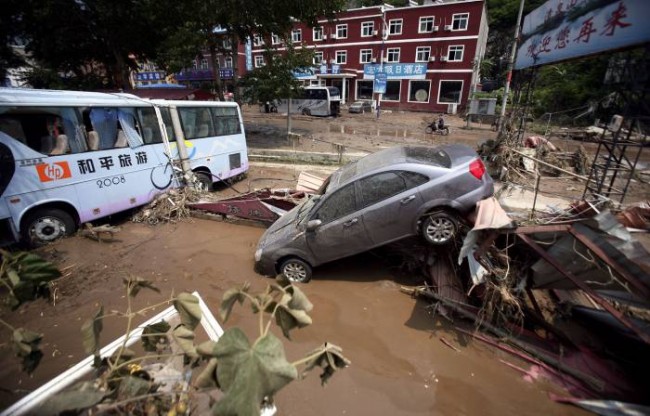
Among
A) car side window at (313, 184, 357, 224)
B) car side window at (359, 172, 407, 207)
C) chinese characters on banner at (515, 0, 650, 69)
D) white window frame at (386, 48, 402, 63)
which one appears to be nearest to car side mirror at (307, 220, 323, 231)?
car side window at (313, 184, 357, 224)

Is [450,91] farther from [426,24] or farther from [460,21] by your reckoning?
[426,24]

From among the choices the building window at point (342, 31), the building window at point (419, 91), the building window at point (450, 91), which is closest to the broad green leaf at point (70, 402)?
the building window at point (450, 91)

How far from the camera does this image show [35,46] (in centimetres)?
1839

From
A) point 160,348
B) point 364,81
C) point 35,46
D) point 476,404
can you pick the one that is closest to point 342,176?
point 476,404

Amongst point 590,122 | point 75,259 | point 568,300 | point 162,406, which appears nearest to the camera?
point 162,406

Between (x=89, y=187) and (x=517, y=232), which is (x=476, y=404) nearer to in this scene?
(x=517, y=232)

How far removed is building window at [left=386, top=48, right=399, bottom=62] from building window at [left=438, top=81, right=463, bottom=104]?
19.2 ft

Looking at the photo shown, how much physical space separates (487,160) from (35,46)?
80.2ft

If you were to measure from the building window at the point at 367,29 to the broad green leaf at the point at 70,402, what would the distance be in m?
38.8

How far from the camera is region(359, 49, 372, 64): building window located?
35.4 meters

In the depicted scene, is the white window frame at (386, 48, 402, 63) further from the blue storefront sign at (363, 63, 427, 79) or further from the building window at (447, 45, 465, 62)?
the building window at (447, 45, 465, 62)

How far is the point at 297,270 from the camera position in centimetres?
530

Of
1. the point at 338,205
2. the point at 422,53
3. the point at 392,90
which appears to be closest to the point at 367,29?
the point at 422,53

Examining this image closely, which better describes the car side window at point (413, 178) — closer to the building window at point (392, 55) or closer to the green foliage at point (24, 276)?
the green foliage at point (24, 276)
